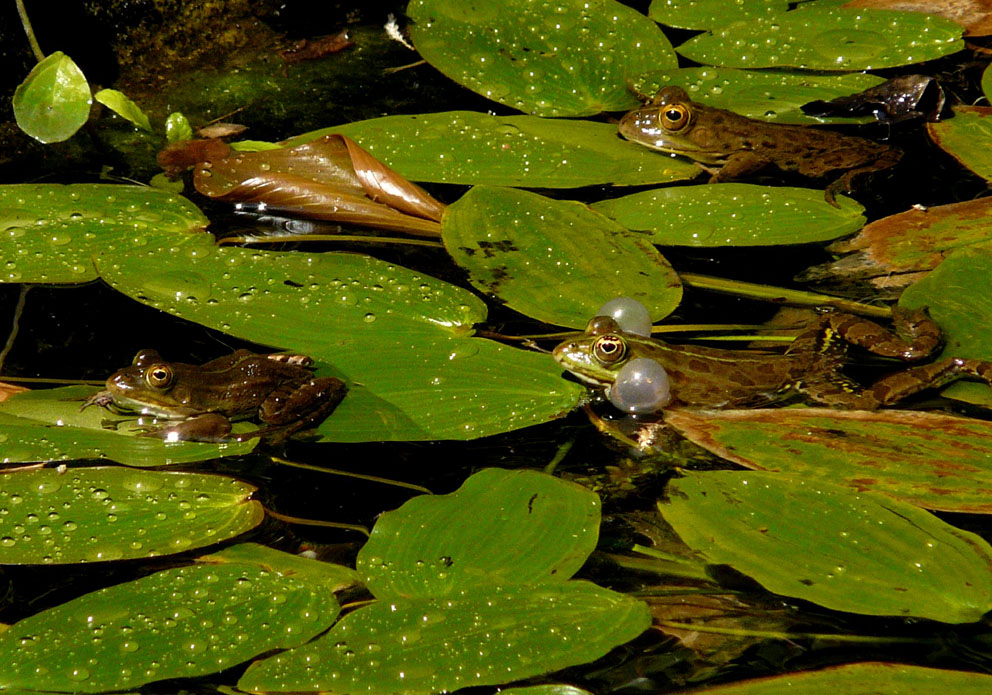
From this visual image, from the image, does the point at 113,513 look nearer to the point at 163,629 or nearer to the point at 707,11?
the point at 163,629

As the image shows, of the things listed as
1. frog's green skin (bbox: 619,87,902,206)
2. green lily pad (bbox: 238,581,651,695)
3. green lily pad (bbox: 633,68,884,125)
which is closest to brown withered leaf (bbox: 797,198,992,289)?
frog's green skin (bbox: 619,87,902,206)

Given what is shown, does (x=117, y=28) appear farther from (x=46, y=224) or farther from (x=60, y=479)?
(x=60, y=479)

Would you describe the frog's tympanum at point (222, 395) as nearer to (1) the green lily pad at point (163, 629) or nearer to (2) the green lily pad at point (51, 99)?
(1) the green lily pad at point (163, 629)

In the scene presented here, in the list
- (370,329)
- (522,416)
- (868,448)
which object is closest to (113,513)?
(370,329)

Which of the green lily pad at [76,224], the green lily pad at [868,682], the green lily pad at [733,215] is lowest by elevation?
the green lily pad at [868,682]

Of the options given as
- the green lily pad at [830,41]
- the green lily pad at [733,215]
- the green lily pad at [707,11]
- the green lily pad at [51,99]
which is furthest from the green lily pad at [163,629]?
the green lily pad at [707,11]

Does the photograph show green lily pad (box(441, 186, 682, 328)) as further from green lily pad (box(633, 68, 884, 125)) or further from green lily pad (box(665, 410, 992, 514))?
green lily pad (box(633, 68, 884, 125))
